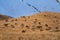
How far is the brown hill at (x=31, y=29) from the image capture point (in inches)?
78.6

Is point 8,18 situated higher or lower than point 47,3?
lower

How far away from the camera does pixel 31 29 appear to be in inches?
92.7

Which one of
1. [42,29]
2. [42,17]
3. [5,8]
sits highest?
[5,8]

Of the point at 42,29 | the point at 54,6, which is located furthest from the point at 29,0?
the point at 42,29

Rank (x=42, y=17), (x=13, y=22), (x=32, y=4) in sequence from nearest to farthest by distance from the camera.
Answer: (x=13, y=22) → (x=42, y=17) → (x=32, y=4)

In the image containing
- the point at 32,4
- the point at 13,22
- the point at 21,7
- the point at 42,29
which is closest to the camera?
the point at 42,29

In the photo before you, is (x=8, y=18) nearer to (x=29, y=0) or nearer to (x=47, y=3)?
(x=29, y=0)

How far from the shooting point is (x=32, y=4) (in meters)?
3.56

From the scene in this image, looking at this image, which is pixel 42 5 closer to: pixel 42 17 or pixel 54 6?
pixel 54 6

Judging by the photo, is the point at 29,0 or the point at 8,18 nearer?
the point at 8,18

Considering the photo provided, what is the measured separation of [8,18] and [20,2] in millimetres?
613

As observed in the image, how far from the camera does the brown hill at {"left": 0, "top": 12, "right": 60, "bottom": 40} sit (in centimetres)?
200

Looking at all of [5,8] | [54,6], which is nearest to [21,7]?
[5,8]

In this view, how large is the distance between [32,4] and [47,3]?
439 millimetres
